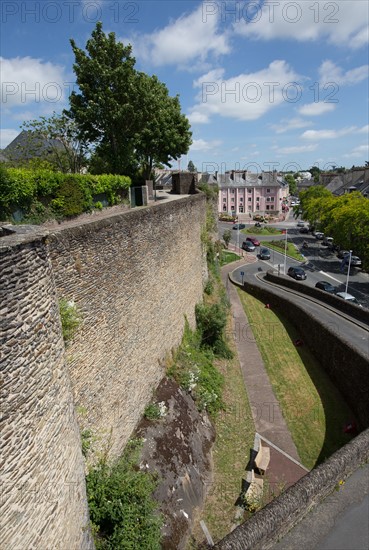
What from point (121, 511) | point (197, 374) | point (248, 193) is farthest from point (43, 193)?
point (248, 193)

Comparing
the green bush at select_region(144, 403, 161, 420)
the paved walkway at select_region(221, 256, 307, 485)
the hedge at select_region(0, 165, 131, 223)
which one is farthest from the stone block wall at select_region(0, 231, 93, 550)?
the paved walkway at select_region(221, 256, 307, 485)

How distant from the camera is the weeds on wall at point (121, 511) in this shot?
7.26 m

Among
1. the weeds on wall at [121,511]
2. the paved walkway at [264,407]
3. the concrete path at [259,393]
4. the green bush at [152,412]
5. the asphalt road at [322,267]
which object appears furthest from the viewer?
the asphalt road at [322,267]

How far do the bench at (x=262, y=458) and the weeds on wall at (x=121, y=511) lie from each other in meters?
4.34

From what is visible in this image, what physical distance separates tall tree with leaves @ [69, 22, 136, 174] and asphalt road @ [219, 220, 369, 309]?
72.8ft

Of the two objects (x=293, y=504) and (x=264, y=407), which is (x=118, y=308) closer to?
→ (x=293, y=504)

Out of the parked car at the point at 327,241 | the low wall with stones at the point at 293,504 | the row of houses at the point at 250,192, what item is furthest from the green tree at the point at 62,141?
the row of houses at the point at 250,192

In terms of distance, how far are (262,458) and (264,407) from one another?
11.4 feet

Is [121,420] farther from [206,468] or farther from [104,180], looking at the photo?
[104,180]

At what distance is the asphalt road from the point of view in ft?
104

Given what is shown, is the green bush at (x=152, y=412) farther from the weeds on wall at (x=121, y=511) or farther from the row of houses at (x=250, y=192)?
the row of houses at (x=250, y=192)

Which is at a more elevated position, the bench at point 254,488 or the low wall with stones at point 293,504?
the low wall with stones at point 293,504

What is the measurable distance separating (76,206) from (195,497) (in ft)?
30.7

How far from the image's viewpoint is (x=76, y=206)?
434 inches
